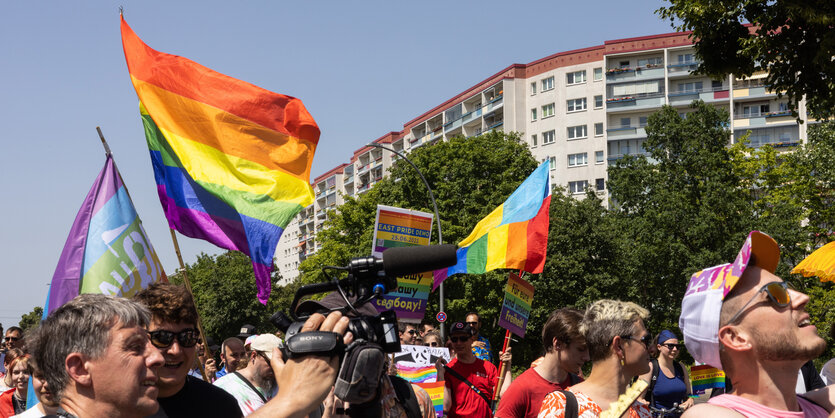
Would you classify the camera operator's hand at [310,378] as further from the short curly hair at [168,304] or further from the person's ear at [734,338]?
the short curly hair at [168,304]

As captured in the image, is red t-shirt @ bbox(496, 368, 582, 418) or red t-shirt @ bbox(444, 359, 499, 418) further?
red t-shirt @ bbox(444, 359, 499, 418)

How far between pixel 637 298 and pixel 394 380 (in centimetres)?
3819

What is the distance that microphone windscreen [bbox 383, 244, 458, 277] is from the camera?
96.5 inches

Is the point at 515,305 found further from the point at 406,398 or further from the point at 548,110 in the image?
the point at 548,110

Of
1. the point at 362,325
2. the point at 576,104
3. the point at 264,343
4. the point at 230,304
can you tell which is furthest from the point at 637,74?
the point at 362,325

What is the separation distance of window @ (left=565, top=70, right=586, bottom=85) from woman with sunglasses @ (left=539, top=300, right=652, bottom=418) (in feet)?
231

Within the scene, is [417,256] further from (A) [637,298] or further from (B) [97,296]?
(A) [637,298]

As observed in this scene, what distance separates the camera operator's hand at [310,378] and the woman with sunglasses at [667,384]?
6706 mm

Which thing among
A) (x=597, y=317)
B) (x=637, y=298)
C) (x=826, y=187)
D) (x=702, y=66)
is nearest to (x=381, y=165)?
(x=637, y=298)

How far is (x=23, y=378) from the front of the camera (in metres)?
7.19

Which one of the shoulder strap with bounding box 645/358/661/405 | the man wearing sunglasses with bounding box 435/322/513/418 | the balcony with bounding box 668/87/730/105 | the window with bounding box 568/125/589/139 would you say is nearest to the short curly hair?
the man wearing sunglasses with bounding box 435/322/513/418

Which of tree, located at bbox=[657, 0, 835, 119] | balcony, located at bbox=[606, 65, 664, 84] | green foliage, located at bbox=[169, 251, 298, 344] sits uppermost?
balcony, located at bbox=[606, 65, 664, 84]

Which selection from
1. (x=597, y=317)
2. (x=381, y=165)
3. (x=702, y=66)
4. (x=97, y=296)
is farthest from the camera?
(x=381, y=165)

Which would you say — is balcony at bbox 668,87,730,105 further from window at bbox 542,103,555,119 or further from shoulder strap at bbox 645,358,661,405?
shoulder strap at bbox 645,358,661,405
